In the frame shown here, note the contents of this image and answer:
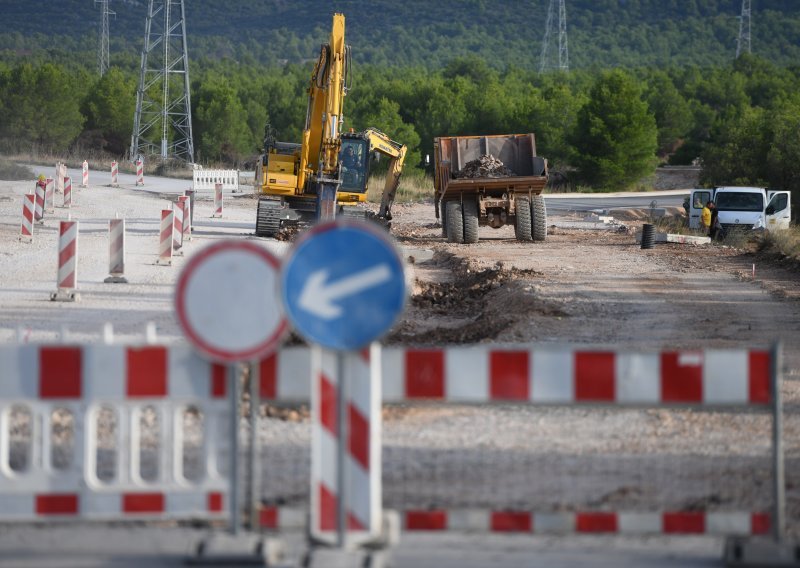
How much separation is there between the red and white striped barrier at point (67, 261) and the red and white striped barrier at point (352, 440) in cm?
1196

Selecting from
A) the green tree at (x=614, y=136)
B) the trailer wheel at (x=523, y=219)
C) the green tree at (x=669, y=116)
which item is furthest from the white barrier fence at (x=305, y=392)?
the green tree at (x=669, y=116)

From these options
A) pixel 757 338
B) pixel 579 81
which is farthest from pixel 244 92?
pixel 757 338

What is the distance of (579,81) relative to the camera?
117688mm

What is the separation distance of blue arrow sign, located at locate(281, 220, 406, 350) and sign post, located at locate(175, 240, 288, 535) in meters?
0.25

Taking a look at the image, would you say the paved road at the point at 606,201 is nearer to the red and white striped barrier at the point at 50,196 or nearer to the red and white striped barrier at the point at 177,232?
the red and white striped barrier at the point at 50,196

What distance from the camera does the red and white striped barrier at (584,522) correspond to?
6.46 metres

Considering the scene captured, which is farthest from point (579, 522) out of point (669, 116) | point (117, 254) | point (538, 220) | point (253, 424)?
point (669, 116)

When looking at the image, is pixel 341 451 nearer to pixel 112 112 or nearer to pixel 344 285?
pixel 344 285

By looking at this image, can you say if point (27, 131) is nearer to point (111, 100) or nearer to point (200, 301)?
point (111, 100)

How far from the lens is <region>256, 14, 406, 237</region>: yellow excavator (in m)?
29.8

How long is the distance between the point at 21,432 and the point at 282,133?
8015 cm

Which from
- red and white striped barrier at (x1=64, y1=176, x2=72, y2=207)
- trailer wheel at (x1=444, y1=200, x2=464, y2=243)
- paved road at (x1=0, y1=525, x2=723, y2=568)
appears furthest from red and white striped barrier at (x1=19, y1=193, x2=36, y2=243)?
paved road at (x1=0, y1=525, x2=723, y2=568)

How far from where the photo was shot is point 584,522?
6.50 metres

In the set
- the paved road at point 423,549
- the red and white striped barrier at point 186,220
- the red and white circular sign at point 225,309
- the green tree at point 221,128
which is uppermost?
the green tree at point 221,128
